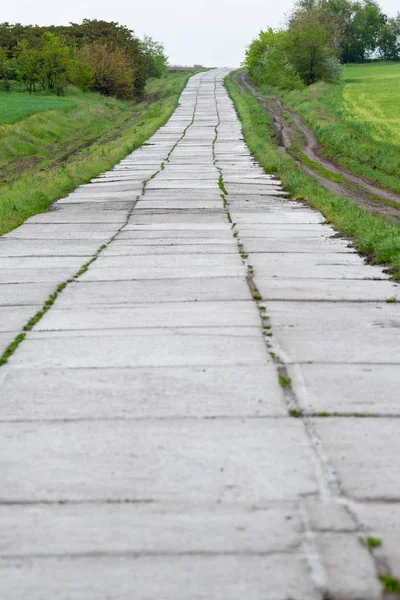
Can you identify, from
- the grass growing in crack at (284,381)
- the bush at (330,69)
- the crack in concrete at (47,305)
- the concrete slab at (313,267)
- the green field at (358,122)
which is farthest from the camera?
the bush at (330,69)

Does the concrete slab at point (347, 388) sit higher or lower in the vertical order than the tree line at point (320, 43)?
lower

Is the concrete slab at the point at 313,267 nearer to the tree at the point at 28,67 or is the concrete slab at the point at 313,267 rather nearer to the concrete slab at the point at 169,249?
the concrete slab at the point at 169,249

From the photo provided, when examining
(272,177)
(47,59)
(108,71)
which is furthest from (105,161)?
(108,71)

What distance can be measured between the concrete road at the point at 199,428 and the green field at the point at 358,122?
14457mm

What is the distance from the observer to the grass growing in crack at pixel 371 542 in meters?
3.70

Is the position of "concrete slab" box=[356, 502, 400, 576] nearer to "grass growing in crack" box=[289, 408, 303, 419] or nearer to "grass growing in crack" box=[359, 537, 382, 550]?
"grass growing in crack" box=[359, 537, 382, 550]

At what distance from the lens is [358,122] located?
37.0 m

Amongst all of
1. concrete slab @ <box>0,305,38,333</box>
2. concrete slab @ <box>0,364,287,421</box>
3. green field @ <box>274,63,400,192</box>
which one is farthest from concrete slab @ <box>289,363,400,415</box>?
green field @ <box>274,63,400,192</box>

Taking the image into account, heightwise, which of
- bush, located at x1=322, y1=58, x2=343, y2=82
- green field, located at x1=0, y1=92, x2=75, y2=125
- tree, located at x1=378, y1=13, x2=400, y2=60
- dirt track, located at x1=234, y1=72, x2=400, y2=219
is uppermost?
tree, located at x1=378, y1=13, x2=400, y2=60

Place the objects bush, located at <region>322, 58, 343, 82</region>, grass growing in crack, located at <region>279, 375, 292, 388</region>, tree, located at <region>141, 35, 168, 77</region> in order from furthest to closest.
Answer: tree, located at <region>141, 35, 168, 77</region> < bush, located at <region>322, 58, 343, 82</region> < grass growing in crack, located at <region>279, 375, 292, 388</region>

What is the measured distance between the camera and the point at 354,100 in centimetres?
4900

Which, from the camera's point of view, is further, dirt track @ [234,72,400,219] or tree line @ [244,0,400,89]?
tree line @ [244,0,400,89]

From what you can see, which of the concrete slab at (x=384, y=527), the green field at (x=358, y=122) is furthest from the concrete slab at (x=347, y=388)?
the green field at (x=358, y=122)

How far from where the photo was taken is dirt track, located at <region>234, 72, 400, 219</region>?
789 inches
